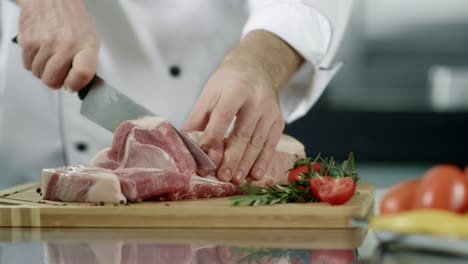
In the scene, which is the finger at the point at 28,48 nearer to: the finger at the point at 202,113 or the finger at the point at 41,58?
the finger at the point at 41,58

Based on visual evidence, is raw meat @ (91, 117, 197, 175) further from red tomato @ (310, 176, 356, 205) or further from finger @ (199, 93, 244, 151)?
red tomato @ (310, 176, 356, 205)

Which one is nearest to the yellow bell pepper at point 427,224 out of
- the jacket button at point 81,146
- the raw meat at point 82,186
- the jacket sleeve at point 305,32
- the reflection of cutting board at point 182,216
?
the reflection of cutting board at point 182,216

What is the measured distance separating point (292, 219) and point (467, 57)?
4408mm

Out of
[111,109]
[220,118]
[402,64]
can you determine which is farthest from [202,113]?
[402,64]

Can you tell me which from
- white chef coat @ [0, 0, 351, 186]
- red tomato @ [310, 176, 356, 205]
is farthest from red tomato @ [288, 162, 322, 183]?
white chef coat @ [0, 0, 351, 186]

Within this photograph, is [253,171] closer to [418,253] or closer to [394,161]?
[418,253]

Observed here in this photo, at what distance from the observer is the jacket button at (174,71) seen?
266 centimetres

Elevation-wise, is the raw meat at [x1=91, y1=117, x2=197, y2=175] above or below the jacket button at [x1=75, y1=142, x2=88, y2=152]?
above

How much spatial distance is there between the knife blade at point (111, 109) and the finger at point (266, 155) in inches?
5.0

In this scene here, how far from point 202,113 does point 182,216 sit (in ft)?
1.23

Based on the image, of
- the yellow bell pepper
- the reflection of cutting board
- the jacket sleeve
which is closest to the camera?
the yellow bell pepper

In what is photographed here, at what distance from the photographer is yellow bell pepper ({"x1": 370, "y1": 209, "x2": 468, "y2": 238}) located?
1.06 meters

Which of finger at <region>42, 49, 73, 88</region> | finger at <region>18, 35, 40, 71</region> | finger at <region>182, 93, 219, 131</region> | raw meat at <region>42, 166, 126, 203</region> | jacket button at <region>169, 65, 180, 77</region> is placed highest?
finger at <region>18, 35, 40, 71</region>

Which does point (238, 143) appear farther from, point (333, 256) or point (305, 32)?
point (333, 256)
